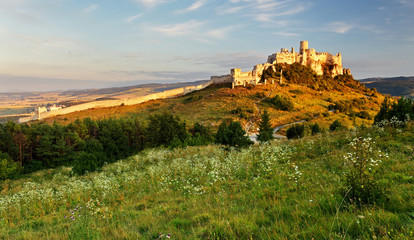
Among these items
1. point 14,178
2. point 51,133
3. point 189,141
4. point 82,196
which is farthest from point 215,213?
point 51,133

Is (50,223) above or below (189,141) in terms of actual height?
above

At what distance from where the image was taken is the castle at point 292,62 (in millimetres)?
83438

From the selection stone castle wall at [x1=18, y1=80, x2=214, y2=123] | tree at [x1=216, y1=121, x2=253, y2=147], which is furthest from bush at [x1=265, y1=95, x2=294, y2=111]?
stone castle wall at [x1=18, y1=80, x2=214, y2=123]

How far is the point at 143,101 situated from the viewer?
8362cm

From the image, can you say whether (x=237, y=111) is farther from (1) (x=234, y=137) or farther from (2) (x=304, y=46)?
(2) (x=304, y=46)

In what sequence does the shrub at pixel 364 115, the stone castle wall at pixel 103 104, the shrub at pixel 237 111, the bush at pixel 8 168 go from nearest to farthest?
the bush at pixel 8 168
the shrub at pixel 237 111
the shrub at pixel 364 115
the stone castle wall at pixel 103 104

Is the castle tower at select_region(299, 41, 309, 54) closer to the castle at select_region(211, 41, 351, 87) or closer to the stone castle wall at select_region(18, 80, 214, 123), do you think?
the castle at select_region(211, 41, 351, 87)

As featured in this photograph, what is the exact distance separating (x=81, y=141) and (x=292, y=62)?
301 feet

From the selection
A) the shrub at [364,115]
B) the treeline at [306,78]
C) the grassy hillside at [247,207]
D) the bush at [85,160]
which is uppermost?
the treeline at [306,78]

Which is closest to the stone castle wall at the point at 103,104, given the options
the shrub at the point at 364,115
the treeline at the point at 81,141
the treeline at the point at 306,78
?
the treeline at the point at 306,78

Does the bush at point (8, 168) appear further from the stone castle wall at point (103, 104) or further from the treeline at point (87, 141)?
the stone castle wall at point (103, 104)

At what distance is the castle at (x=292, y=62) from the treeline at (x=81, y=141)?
→ 2098 inches

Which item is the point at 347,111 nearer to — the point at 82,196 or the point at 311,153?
the point at 311,153

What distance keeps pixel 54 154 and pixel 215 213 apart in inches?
1216
